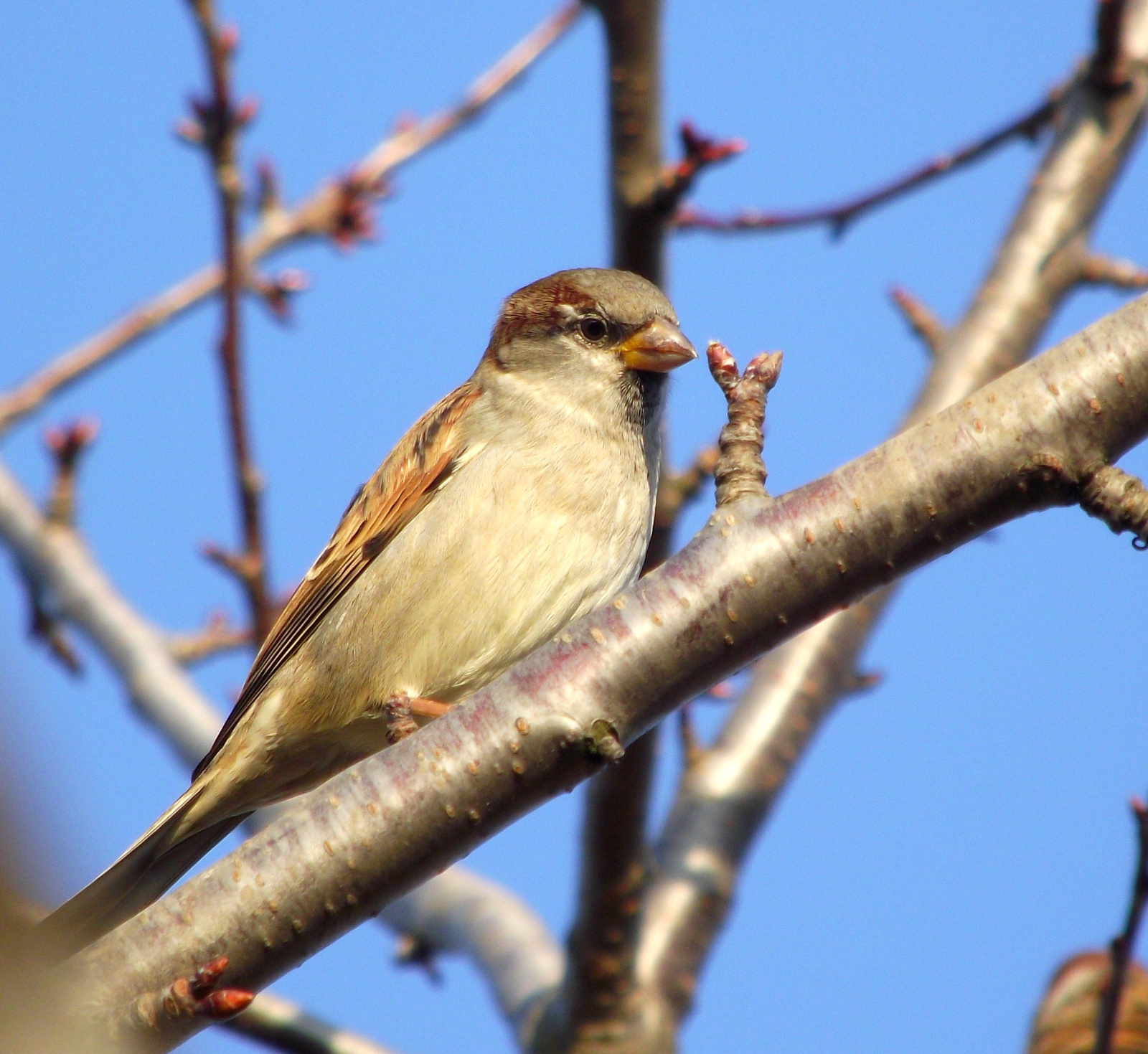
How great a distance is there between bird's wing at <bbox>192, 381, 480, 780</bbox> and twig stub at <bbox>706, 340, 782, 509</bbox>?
1459 millimetres

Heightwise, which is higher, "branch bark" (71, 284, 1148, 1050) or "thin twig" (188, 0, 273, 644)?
"thin twig" (188, 0, 273, 644)

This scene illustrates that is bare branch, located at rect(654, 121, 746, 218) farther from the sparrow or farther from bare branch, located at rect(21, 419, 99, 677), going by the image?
bare branch, located at rect(21, 419, 99, 677)

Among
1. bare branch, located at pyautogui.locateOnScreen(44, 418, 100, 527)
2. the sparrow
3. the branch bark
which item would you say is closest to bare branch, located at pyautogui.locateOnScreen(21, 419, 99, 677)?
bare branch, located at pyautogui.locateOnScreen(44, 418, 100, 527)

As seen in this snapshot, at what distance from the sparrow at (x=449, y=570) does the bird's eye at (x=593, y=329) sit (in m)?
0.04

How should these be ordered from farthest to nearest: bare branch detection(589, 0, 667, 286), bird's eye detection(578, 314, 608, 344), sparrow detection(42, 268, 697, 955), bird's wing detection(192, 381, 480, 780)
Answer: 1. bird's eye detection(578, 314, 608, 344)
2. bird's wing detection(192, 381, 480, 780)
3. sparrow detection(42, 268, 697, 955)
4. bare branch detection(589, 0, 667, 286)

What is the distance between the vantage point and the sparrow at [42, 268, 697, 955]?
12.7 ft

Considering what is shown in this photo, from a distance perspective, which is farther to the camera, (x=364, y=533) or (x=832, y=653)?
(x=832, y=653)

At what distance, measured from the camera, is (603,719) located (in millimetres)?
2666

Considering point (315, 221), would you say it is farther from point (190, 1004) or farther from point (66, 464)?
point (190, 1004)

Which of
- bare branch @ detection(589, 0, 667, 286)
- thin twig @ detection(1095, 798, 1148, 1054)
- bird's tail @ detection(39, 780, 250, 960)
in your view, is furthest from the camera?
bare branch @ detection(589, 0, 667, 286)

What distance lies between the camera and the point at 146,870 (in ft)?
11.8

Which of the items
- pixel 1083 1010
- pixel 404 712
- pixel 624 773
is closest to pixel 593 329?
pixel 624 773

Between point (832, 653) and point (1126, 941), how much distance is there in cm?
275

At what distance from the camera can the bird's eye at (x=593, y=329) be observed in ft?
15.1
